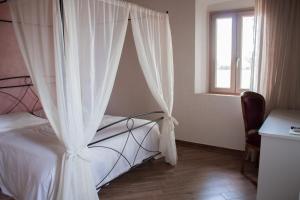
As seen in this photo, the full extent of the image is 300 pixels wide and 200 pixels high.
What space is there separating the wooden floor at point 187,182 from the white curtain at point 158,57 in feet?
0.92

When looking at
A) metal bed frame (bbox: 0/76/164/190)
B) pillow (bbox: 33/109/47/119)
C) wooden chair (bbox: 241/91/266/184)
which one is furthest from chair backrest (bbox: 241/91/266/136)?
pillow (bbox: 33/109/47/119)

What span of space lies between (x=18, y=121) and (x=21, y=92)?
0.68m

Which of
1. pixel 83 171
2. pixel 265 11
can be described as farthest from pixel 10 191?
pixel 265 11

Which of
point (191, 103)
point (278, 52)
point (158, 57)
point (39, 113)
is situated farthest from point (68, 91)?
point (278, 52)

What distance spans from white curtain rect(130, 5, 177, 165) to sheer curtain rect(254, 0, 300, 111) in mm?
1252

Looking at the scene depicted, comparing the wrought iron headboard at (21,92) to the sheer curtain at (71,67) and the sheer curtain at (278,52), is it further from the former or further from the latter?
the sheer curtain at (278,52)

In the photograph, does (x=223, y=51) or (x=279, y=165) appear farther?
Result: (x=223, y=51)

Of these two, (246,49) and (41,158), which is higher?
(246,49)

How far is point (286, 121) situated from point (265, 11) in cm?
155

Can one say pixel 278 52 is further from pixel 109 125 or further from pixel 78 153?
pixel 78 153

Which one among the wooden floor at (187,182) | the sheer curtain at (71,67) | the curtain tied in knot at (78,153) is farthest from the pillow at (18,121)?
the curtain tied in knot at (78,153)

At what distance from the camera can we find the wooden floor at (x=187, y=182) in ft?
9.25

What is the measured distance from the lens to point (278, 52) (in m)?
3.29

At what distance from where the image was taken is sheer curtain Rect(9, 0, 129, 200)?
→ 6.81 ft
